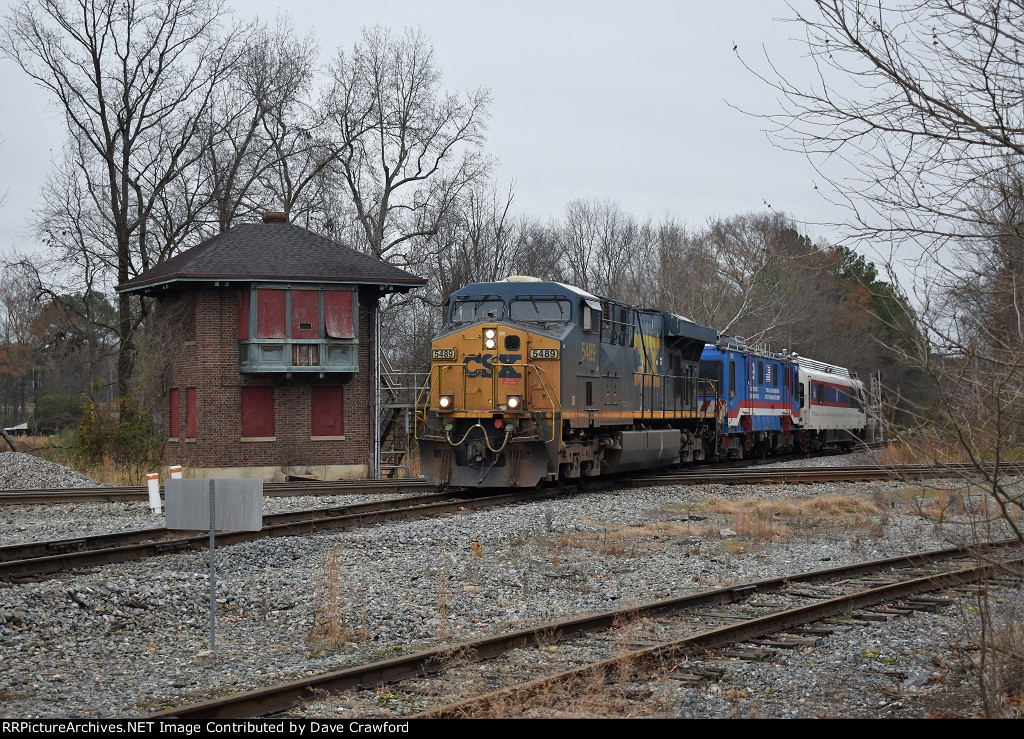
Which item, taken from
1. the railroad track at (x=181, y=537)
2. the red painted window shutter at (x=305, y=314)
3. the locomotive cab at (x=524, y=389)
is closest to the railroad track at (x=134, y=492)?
the locomotive cab at (x=524, y=389)

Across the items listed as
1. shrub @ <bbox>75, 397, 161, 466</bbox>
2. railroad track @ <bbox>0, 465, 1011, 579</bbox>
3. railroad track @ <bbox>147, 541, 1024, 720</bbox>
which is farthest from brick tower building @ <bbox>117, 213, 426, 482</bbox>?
railroad track @ <bbox>147, 541, 1024, 720</bbox>

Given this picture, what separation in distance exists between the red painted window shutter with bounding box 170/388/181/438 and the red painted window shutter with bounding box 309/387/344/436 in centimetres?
396

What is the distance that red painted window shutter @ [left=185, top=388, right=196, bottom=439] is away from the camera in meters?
29.1

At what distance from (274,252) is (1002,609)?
2502 cm

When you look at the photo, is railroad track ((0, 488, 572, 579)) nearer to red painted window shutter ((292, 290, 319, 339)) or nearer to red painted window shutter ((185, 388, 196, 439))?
red painted window shutter ((292, 290, 319, 339))

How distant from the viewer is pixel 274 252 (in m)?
30.5

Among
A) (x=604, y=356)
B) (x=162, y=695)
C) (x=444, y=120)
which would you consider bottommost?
(x=162, y=695)

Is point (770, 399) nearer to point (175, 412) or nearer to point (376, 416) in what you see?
point (376, 416)

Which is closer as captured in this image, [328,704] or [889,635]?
[328,704]

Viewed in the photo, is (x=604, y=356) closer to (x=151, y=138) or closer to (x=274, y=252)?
(x=274, y=252)

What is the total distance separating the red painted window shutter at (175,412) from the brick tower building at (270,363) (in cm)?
3

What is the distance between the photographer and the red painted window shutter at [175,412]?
2970 centimetres

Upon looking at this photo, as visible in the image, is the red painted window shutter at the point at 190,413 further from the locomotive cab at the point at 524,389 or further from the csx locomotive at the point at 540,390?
the locomotive cab at the point at 524,389
